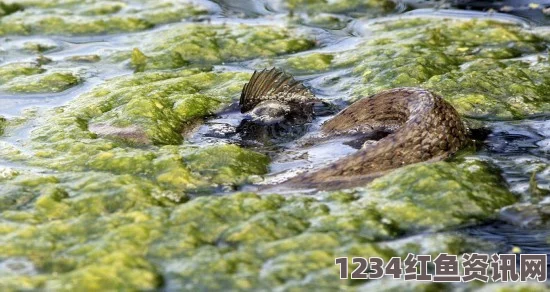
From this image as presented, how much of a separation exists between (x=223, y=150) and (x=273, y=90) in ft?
4.07

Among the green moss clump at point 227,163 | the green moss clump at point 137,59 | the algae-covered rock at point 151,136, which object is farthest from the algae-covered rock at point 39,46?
the green moss clump at point 227,163

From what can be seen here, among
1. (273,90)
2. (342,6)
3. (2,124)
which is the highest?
(342,6)

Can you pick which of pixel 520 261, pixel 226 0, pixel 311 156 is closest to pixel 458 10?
pixel 226 0

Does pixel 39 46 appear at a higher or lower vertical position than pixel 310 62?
lower

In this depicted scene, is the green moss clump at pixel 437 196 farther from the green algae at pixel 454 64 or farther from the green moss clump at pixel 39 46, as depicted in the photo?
the green moss clump at pixel 39 46

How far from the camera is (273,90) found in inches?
276

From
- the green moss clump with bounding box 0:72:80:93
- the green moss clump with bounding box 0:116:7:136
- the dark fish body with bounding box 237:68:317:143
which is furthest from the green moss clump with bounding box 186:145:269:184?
the green moss clump with bounding box 0:72:80:93

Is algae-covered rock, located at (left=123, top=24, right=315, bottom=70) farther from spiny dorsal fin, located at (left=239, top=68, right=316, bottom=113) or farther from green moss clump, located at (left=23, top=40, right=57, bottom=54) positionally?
spiny dorsal fin, located at (left=239, top=68, right=316, bottom=113)

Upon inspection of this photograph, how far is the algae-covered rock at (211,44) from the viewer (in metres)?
8.20

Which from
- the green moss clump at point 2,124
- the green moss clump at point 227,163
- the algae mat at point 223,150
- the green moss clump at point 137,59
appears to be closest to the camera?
the algae mat at point 223,150

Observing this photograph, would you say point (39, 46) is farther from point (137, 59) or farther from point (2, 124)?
A: point (2, 124)

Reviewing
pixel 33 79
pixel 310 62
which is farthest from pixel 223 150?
pixel 33 79

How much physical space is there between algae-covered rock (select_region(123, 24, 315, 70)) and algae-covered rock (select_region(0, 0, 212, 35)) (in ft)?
1.56

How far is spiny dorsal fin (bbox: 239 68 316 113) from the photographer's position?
6934 mm
